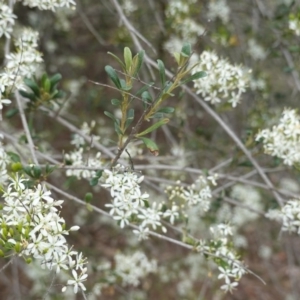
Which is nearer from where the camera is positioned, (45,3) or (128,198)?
(128,198)

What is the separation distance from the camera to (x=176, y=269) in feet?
14.3

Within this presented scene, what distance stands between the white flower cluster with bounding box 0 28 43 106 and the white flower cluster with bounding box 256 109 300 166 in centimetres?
114

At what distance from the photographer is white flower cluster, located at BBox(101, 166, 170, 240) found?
6.58 feet

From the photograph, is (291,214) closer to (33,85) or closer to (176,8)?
(33,85)

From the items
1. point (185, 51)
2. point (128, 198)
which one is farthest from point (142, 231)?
point (185, 51)

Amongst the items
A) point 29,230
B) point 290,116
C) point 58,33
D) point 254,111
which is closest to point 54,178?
point 58,33

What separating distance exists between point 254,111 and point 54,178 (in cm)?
183

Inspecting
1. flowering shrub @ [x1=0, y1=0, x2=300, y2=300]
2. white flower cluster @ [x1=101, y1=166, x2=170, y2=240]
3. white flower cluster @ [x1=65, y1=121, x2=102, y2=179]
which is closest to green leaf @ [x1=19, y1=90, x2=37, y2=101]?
flowering shrub @ [x1=0, y1=0, x2=300, y2=300]

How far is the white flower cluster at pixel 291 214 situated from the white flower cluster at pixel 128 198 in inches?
21.2

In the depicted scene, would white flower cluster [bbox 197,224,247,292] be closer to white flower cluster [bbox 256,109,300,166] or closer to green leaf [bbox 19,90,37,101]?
white flower cluster [bbox 256,109,300,166]

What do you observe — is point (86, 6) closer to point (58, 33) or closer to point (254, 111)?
point (58, 33)

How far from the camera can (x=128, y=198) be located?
2.06 meters

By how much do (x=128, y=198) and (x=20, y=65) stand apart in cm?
84

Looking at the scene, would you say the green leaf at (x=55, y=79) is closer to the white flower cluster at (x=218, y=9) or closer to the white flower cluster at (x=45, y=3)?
the white flower cluster at (x=45, y=3)
